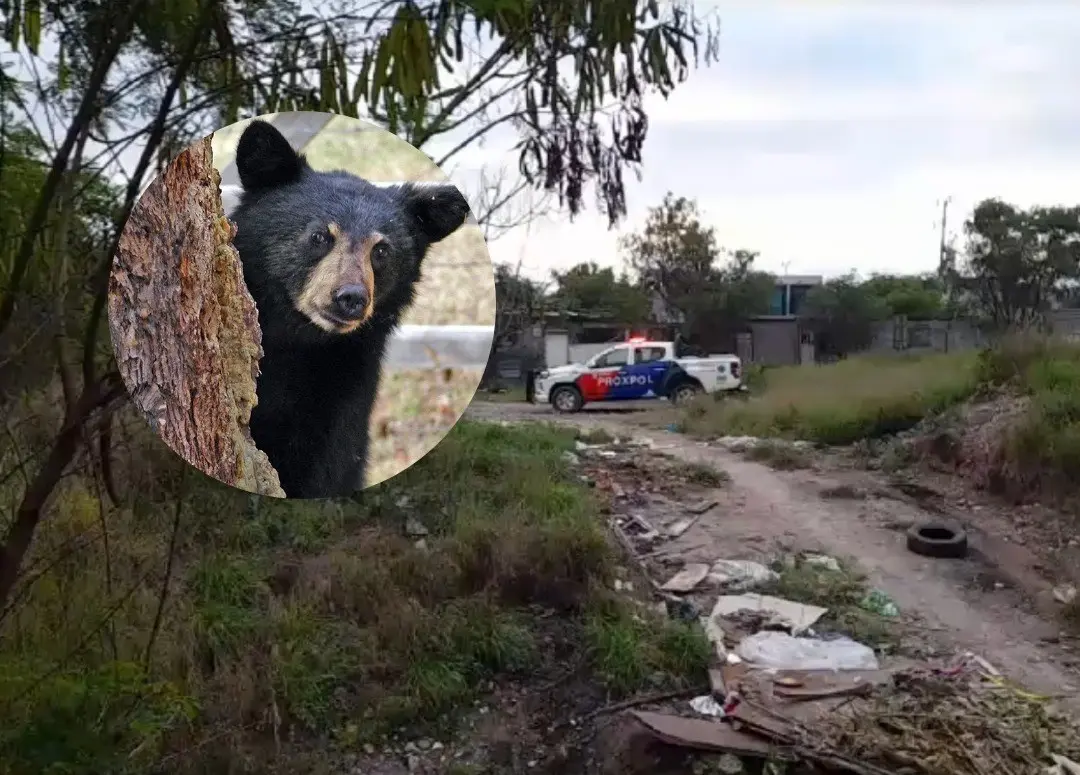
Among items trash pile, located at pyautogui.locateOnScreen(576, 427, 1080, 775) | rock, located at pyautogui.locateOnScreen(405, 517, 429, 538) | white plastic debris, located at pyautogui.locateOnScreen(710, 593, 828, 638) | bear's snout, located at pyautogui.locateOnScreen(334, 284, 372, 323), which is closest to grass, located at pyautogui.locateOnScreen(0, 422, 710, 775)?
rock, located at pyautogui.locateOnScreen(405, 517, 429, 538)

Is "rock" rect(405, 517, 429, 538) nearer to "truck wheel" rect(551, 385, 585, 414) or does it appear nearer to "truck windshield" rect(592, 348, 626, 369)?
"truck wheel" rect(551, 385, 585, 414)

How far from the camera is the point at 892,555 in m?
5.78

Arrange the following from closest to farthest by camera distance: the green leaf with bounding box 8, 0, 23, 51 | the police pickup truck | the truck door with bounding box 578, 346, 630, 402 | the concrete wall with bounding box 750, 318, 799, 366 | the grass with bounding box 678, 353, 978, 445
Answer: the green leaf with bounding box 8, 0, 23, 51
the grass with bounding box 678, 353, 978, 445
the concrete wall with bounding box 750, 318, 799, 366
the police pickup truck
the truck door with bounding box 578, 346, 630, 402

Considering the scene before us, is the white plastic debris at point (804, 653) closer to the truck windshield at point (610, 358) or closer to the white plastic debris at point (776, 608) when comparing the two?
the white plastic debris at point (776, 608)

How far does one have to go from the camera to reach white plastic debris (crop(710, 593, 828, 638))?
444 centimetres

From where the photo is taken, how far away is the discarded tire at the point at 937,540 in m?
5.69

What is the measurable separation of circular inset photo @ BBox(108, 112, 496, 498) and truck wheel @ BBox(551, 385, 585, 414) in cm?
1103

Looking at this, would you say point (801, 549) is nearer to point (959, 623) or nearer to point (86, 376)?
point (959, 623)

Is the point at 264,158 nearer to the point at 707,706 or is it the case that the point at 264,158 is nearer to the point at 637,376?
the point at 707,706

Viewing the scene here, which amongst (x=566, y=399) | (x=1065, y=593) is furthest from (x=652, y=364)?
(x=1065, y=593)

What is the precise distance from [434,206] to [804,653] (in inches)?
132

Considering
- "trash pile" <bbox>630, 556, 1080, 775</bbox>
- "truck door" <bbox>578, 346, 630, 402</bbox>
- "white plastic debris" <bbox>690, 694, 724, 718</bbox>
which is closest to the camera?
"trash pile" <bbox>630, 556, 1080, 775</bbox>

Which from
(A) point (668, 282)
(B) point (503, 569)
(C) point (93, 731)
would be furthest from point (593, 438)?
(C) point (93, 731)

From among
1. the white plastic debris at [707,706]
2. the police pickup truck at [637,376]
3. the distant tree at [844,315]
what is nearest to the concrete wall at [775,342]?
the distant tree at [844,315]
